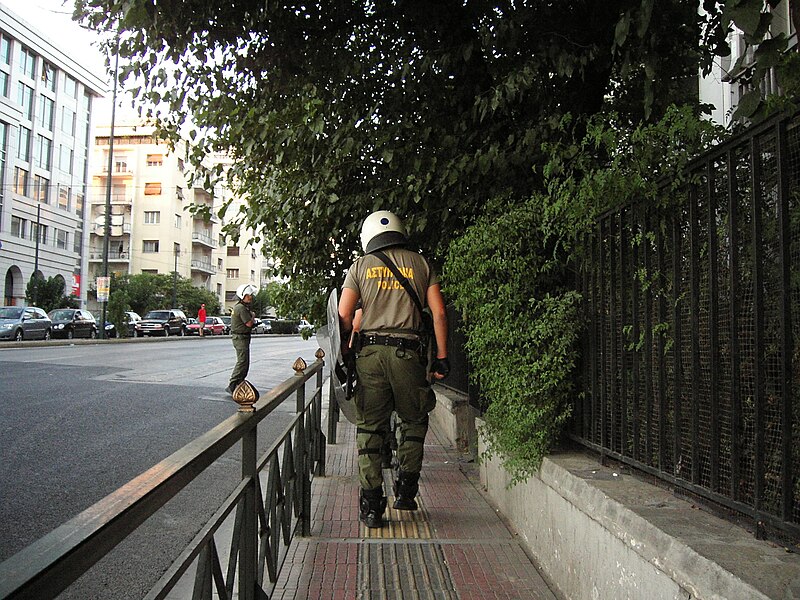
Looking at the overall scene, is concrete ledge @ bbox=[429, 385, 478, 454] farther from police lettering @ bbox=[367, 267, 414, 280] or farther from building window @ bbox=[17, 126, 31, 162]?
building window @ bbox=[17, 126, 31, 162]

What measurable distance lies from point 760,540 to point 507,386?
188 centimetres

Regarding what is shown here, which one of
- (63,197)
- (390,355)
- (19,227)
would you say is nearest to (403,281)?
(390,355)

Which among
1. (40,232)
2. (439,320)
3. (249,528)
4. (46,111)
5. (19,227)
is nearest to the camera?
(249,528)

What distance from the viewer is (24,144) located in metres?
48.4

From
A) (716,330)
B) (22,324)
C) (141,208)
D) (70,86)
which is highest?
(70,86)

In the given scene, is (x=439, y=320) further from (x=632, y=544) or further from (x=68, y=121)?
(x=68, y=121)

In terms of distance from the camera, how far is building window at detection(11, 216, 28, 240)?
153ft

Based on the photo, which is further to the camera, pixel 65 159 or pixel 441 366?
pixel 65 159

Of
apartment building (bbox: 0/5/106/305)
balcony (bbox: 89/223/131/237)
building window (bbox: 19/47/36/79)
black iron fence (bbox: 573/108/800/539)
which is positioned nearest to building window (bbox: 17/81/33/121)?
apartment building (bbox: 0/5/106/305)

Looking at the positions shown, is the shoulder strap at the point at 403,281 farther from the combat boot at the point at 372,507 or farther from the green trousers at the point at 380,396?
the combat boot at the point at 372,507

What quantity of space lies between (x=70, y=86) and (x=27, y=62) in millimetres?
5820

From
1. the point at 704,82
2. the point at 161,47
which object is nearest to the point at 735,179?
the point at 161,47

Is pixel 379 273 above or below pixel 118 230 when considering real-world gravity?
below

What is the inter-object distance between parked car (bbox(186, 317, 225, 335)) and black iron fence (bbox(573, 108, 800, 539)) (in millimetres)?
48167
